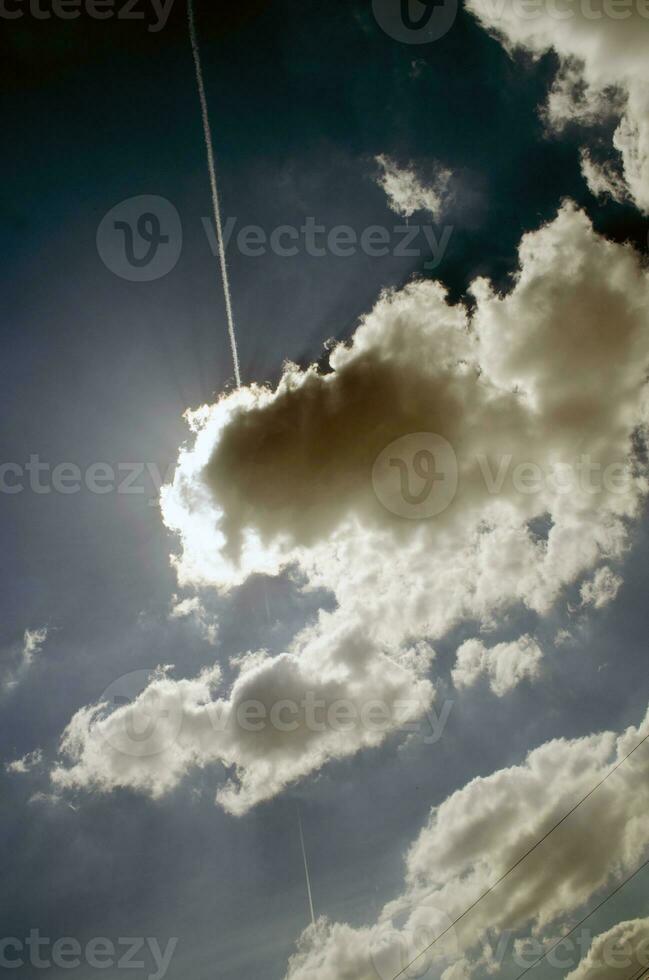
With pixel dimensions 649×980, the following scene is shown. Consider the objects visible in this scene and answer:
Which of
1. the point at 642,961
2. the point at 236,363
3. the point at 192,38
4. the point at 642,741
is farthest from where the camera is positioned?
the point at 642,961

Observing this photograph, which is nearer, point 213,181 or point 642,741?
point 213,181

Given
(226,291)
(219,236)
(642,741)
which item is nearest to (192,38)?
(219,236)

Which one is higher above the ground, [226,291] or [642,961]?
[226,291]

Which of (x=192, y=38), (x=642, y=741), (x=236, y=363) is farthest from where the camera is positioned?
(x=642, y=741)

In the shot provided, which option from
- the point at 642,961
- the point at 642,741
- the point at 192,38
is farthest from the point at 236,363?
the point at 642,961

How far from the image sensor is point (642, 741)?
20.1 m

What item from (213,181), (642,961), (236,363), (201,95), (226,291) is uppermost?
(201,95)

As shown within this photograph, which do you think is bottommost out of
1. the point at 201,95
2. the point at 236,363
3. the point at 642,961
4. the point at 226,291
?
the point at 642,961

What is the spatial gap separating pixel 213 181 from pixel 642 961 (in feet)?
233

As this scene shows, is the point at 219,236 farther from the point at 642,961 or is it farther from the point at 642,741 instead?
the point at 642,961

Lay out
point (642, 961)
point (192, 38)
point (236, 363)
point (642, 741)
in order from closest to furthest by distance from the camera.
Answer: point (192, 38), point (236, 363), point (642, 741), point (642, 961)

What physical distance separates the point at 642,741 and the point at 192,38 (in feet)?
109

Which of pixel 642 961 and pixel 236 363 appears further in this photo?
pixel 642 961

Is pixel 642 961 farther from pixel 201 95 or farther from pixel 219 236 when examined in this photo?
pixel 201 95
